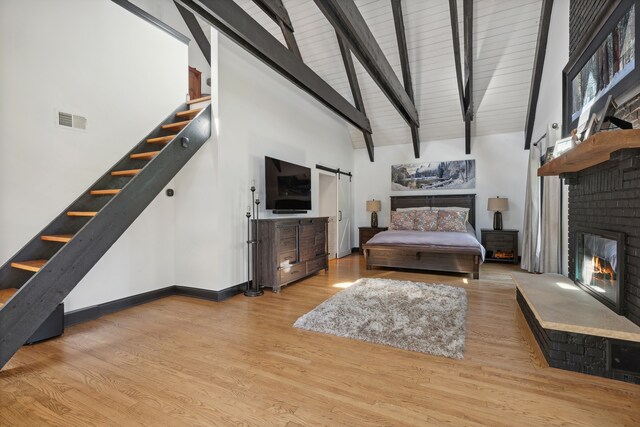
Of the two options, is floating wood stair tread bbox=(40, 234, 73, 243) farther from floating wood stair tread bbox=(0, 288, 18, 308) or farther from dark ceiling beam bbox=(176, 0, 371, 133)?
dark ceiling beam bbox=(176, 0, 371, 133)

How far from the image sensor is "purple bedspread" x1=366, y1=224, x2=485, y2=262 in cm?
466

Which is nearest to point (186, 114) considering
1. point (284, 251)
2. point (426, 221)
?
point (284, 251)

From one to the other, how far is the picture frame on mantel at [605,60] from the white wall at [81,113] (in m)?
4.57

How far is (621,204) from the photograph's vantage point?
7.07 feet

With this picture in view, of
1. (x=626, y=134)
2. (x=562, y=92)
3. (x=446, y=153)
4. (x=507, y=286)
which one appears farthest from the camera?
(x=446, y=153)

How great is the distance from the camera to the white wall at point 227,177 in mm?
3604

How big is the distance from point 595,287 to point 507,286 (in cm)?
173

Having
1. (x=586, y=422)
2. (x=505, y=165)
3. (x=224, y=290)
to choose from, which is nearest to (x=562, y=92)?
(x=505, y=165)

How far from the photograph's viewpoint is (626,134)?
165 cm

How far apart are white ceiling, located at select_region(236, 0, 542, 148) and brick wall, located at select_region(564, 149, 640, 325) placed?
3.05m

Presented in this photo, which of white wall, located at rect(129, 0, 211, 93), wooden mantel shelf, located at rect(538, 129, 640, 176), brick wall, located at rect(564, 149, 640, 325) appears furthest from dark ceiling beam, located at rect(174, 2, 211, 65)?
brick wall, located at rect(564, 149, 640, 325)

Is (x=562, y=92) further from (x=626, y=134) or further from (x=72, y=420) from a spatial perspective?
(x=72, y=420)

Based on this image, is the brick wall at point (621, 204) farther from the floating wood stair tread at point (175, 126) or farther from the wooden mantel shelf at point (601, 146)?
the floating wood stair tread at point (175, 126)

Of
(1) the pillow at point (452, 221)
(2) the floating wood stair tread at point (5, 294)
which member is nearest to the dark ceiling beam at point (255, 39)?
(2) the floating wood stair tread at point (5, 294)
